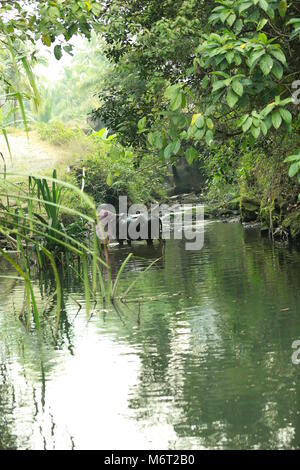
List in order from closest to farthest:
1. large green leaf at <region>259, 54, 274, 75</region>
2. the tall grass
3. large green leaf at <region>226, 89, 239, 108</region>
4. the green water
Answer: the tall grass
the green water
large green leaf at <region>259, 54, 274, 75</region>
large green leaf at <region>226, 89, 239, 108</region>

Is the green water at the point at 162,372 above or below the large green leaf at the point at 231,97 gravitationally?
below

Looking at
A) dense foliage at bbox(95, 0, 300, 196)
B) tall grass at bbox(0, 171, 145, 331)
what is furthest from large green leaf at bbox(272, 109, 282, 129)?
tall grass at bbox(0, 171, 145, 331)

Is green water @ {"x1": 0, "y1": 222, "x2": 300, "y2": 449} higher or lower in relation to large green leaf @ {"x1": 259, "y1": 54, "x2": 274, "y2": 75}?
lower

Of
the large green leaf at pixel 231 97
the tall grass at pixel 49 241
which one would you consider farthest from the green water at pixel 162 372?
the large green leaf at pixel 231 97

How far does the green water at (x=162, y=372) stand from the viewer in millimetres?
4348

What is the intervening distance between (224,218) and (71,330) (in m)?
15.0

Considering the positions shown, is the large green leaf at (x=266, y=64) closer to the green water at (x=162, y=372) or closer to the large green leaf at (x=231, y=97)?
the large green leaf at (x=231, y=97)

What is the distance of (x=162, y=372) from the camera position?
550 centimetres

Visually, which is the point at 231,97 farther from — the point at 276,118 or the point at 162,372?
the point at 162,372

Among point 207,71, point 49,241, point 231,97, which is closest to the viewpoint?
point 231,97

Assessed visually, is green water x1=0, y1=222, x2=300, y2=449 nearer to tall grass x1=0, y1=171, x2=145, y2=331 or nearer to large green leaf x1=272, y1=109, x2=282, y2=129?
tall grass x1=0, y1=171, x2=145, y2=331

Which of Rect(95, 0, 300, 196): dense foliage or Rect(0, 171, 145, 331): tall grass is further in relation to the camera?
Rect(95, 0, 300, 196): dense foliage

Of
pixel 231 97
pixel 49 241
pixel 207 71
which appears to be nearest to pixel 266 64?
pixel 231 97

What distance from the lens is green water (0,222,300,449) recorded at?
435 centimetres
